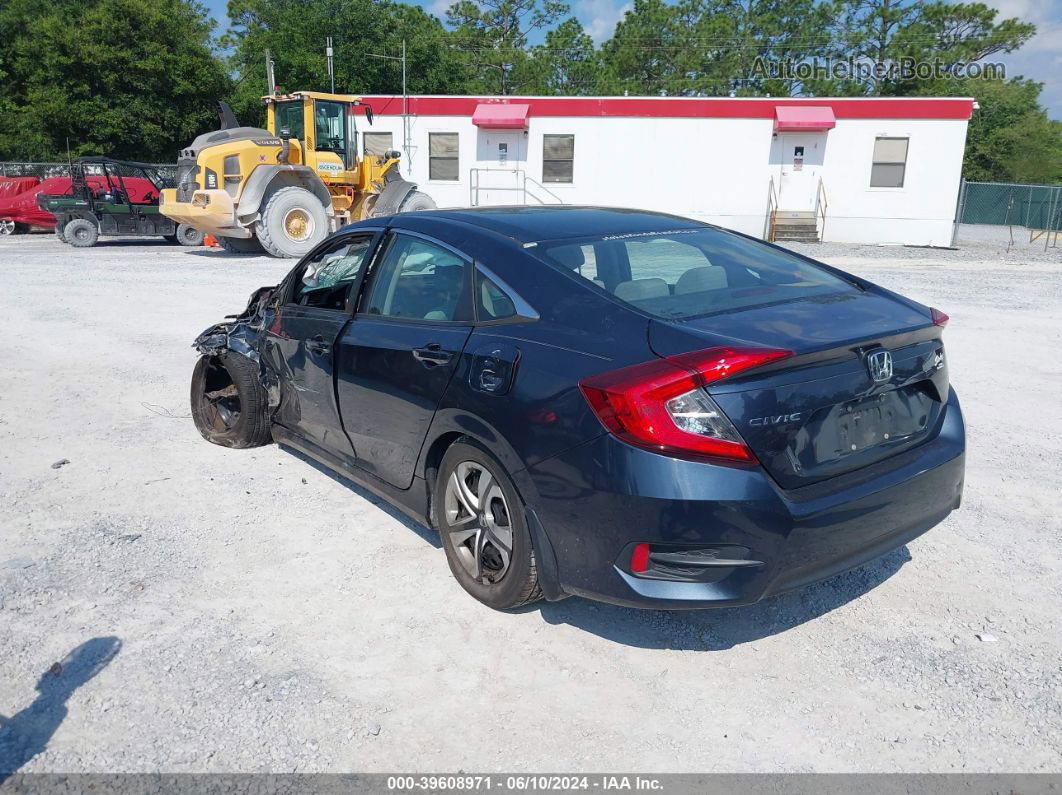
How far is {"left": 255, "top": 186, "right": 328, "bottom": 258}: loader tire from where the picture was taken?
16.6m

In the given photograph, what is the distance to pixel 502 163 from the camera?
84.5 ft

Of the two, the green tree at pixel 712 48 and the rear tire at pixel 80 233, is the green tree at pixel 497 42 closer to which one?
the green tree at pixel 712 48

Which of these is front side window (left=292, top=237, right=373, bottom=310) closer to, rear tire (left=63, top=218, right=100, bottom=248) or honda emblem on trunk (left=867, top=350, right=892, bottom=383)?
honda emblem on trunk (left=867, top=350, right=892, bottom=383)

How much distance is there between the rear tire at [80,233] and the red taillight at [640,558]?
70.6ft

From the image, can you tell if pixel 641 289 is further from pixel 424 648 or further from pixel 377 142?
pixel 377 142

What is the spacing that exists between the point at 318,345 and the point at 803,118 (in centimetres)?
2257

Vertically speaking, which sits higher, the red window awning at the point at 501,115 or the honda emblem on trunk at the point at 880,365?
the red window awning at the point at 501,115

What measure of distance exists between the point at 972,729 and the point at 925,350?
1355 millimetres

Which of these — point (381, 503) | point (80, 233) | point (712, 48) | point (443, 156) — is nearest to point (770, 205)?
point (443, 156)

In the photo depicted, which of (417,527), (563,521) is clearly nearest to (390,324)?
(417,527)

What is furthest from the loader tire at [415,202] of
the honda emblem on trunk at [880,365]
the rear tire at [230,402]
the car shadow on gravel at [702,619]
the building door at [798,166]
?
the honda emblem on trunk at [880,365]

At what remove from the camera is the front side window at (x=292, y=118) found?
18078 millimetres

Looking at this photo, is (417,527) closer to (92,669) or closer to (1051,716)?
(92,669)

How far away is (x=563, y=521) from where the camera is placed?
9.66ft
